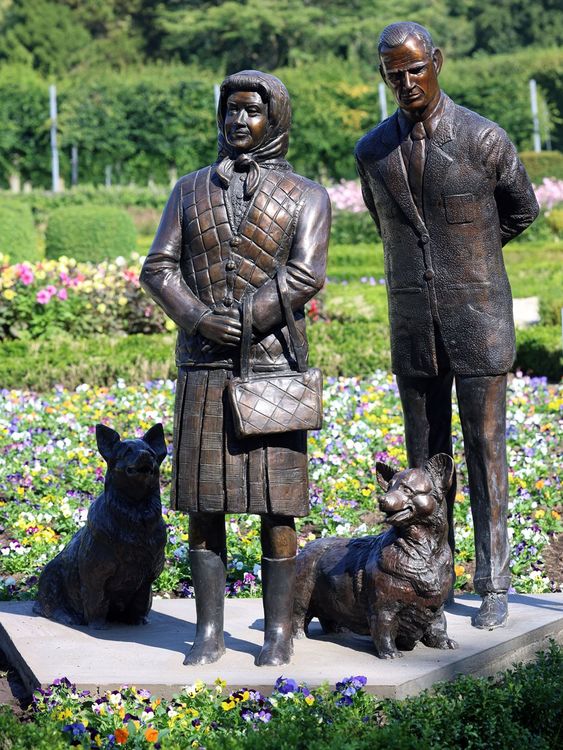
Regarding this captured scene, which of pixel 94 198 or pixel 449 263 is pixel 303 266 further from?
pixel 94 198

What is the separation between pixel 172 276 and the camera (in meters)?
4.14

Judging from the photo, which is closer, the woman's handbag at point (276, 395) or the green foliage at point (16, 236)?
the woman's handbag at point (276, 395)

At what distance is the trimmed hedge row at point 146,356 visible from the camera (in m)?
10.1

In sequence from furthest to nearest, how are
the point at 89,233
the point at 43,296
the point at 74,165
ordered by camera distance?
the point at 74,165 < the point at 89,233 < the point at 43,296

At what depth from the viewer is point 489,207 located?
443 cm

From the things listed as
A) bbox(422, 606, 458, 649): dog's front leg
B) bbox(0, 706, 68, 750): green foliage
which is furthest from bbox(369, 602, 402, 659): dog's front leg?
bbox(0, 706, 68, 750): green foliage

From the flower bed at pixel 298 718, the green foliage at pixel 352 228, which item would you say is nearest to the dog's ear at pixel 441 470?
the flower bed at pixel 298 718

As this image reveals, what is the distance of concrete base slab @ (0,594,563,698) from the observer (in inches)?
157

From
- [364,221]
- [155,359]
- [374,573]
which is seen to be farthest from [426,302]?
[364,221]

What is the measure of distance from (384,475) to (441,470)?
19cm

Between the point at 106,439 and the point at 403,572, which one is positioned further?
the point at 106,439

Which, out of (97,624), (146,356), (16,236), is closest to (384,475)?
(97,624)

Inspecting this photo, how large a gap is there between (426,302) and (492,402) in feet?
1.47

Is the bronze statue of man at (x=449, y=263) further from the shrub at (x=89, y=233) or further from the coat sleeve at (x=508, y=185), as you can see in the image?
the shrub at (x=89, y=233)
